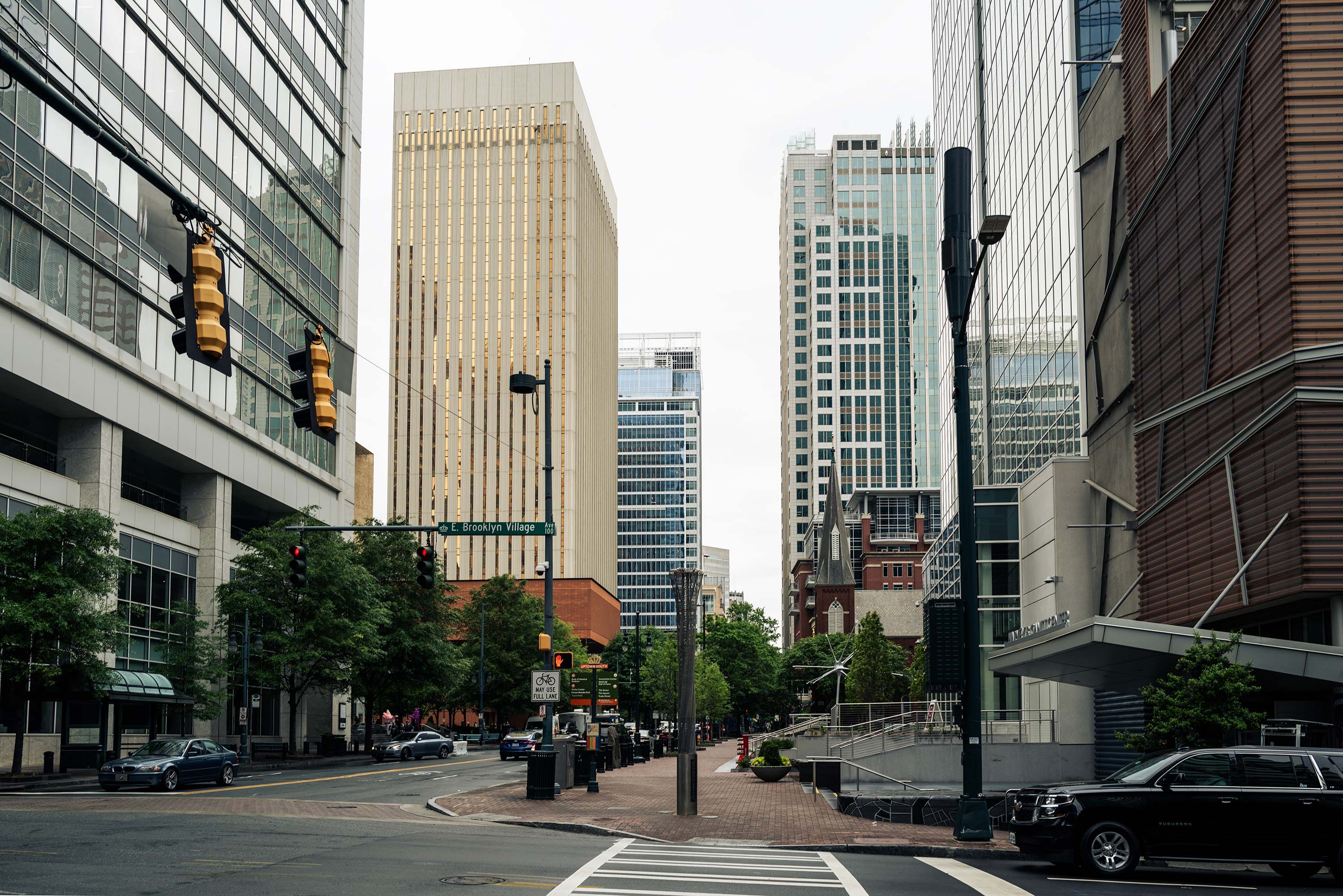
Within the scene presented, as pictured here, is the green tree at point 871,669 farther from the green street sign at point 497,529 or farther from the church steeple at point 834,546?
the church steeple at point 834,546

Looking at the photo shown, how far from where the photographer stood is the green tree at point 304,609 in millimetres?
52562

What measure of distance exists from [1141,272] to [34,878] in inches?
1099

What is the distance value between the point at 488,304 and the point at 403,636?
79900mm

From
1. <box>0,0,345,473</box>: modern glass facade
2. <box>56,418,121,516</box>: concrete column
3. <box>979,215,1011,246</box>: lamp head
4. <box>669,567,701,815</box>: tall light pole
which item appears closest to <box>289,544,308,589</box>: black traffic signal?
<box>669,567,701,815</box>: tall light pole

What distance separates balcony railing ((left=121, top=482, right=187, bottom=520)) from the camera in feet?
172

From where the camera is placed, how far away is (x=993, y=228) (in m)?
20.6

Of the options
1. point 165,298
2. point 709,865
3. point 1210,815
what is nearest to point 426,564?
point 709,865

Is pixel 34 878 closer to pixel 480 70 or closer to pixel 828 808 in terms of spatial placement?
pixel 828 808

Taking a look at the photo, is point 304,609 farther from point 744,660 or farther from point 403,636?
point 744,660

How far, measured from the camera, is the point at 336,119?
72312mm

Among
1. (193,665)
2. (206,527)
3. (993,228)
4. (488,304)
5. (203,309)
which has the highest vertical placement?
(488,304)

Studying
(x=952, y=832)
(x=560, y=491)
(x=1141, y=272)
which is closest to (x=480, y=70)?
(x=560, y=491)

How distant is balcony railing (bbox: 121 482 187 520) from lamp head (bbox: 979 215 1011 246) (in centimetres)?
3963

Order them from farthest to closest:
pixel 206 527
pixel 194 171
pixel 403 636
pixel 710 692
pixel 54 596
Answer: pixel 710 692
pixel 403 636
pixel 206 527
pixel 194 171
pixel 54 596
